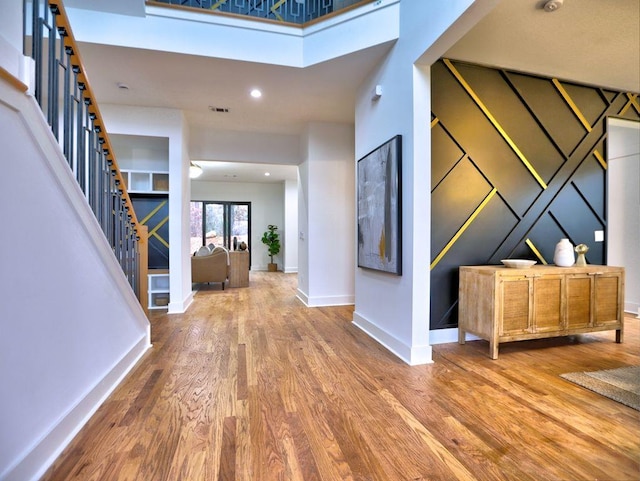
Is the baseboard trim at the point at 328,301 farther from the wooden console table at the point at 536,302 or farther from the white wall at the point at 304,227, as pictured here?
the wooden console table at the point at 536,302

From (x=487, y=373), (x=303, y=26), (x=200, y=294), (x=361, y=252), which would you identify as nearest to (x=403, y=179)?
(x=361, y=252)

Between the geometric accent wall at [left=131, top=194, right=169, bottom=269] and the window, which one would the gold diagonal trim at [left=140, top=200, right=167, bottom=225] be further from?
the window

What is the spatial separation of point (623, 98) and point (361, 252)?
11.7 ft

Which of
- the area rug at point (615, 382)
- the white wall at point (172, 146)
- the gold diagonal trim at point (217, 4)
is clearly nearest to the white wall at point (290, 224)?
the white wall at point (172, 146)

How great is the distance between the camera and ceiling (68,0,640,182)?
2428mm

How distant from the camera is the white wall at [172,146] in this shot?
4.03 m

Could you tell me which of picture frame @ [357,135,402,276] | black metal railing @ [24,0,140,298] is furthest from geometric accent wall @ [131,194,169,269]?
picture frame @ [357,135,402,276]

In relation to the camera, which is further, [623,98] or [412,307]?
[623,98]

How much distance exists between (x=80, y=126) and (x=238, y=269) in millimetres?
4492

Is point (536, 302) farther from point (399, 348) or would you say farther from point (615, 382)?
point (399, 348)

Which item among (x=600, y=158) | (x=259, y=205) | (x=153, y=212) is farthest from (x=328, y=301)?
(x=259, y=205)

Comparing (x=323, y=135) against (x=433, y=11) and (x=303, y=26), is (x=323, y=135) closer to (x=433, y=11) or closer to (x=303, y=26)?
(x=303, y=26)

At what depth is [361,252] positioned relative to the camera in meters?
3.41

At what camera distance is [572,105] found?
3.33 meters
